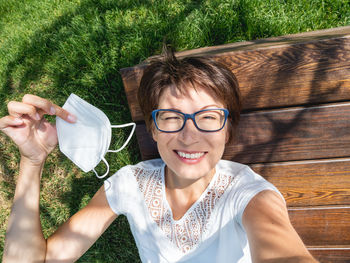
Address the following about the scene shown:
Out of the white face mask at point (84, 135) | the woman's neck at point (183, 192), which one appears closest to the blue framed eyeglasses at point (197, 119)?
the white face mask at point (84, 135)

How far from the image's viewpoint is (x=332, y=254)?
2.11m

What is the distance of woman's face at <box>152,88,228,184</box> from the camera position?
1.51 metres

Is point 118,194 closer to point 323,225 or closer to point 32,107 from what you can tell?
point 32,107

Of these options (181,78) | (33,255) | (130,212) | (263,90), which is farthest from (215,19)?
(33,255)

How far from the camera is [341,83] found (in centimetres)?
164

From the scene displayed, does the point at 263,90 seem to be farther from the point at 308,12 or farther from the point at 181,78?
the point at 308,12

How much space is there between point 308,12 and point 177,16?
46.5 inches

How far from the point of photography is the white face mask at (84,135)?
1651 mm

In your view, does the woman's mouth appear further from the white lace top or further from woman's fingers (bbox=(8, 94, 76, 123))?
woman's fingers (bbox=(8, 94, 76, 123))

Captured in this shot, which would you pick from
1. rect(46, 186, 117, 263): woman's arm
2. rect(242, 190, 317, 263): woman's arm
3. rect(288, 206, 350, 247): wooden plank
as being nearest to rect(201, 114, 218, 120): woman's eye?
rect(242, 190, 317, 263): woman's arm

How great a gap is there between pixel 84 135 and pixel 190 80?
72 centimetres

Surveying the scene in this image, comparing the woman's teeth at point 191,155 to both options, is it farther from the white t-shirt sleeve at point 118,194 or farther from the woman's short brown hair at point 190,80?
the white t-shirt sleeve at point 118,194

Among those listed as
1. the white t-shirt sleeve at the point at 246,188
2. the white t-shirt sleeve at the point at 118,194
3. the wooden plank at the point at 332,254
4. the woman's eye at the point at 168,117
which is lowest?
the wooden plank at the point at 332,254

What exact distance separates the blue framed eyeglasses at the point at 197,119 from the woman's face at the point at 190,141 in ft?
0.07
